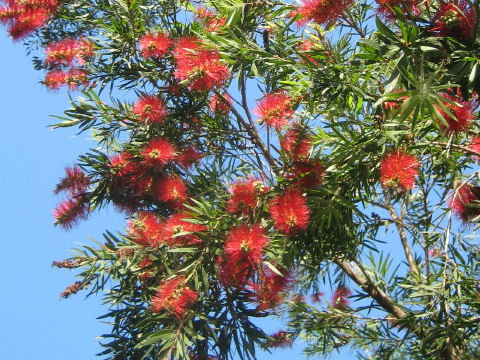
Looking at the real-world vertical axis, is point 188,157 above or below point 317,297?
above

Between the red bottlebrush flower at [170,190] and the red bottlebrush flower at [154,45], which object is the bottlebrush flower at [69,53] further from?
the red bottlebrush flower at [170,190]

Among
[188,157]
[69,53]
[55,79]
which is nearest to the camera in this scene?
[188,157]

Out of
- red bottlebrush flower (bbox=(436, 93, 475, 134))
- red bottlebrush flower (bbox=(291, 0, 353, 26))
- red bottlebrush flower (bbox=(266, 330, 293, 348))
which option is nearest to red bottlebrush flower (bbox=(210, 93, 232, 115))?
red bottlebrush flower (bbox=(291, 0, 353, 26))

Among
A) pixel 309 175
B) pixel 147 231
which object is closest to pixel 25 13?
pixel 147 231

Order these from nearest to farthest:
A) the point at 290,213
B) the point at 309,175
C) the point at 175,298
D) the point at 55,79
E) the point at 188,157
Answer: the point at 290,213 → the point at 175,298 → the point at 309,175 → the point at 188,157 → the point at 55,79

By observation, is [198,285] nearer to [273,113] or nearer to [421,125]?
[273,113]

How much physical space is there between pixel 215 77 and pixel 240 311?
114 cm

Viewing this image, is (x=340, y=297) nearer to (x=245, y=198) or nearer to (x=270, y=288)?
Result: (x=270, y=288)

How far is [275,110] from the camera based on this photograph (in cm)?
306

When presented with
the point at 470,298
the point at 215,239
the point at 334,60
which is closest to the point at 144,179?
the point at 215,239

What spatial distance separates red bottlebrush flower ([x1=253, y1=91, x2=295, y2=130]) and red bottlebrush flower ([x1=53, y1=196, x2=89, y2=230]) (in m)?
1.26

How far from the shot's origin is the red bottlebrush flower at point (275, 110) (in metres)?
3.06

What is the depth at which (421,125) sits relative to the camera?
3.02m

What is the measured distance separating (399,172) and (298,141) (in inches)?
24.7
